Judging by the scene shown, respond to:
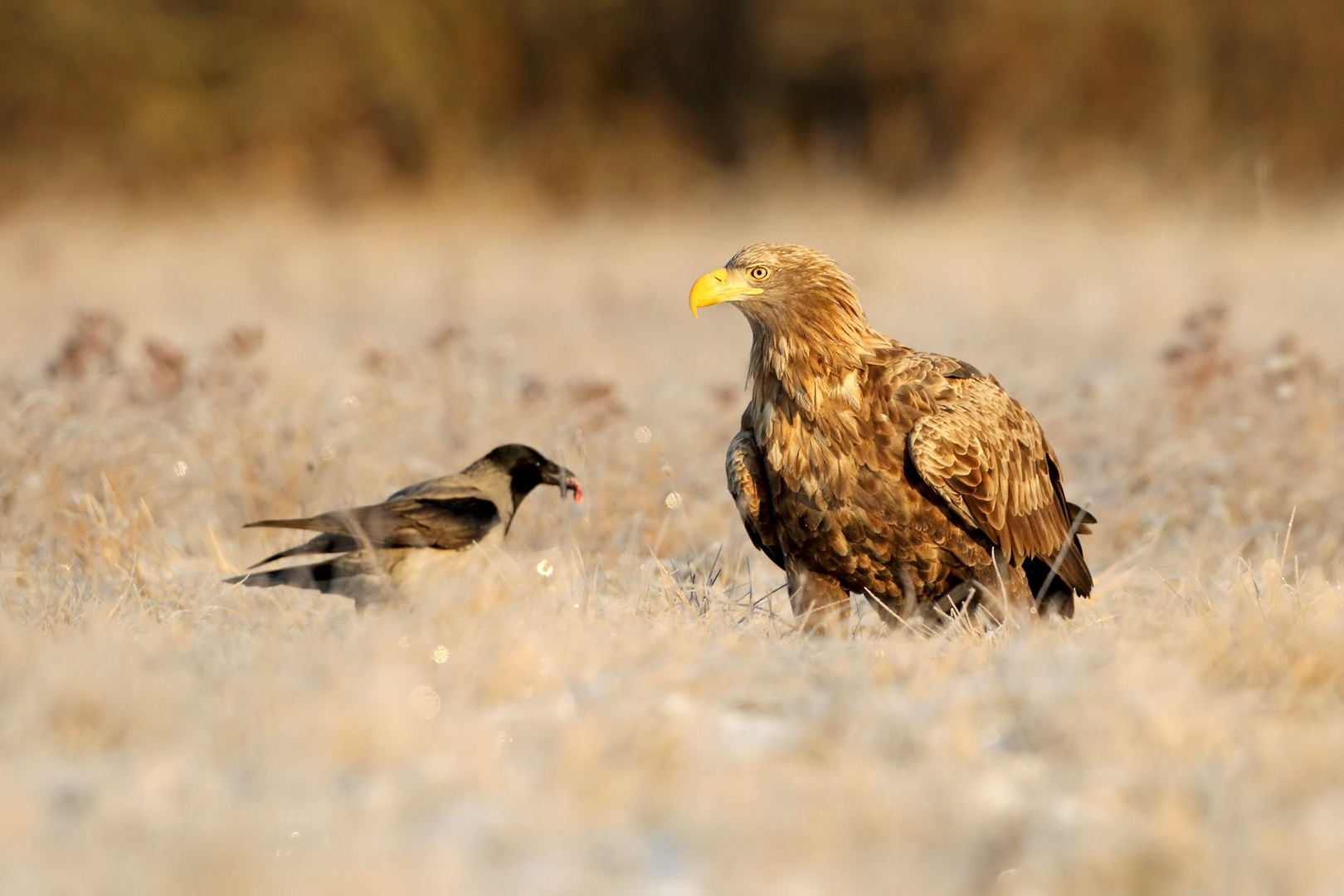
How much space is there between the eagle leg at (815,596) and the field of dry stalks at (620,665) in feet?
0.44

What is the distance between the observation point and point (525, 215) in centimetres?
1781

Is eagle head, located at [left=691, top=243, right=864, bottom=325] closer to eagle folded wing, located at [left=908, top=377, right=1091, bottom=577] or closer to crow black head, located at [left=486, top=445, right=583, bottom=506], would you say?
eagle folded wing, located at [left=908, top=377, right=1091, bottom=577]

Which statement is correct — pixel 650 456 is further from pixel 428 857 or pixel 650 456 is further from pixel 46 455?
pixel 428 857

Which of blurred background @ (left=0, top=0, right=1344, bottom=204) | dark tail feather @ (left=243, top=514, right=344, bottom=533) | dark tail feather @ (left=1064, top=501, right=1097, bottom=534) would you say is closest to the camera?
dark tail feather @ (left=243, top=514, right=344, bottom=533)

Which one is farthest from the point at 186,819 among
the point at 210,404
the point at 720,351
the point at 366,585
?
the point at 720,351

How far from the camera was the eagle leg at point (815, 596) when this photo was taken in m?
4.49

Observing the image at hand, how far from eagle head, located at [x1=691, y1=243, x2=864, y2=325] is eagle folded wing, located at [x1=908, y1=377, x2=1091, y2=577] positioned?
47 centimetres

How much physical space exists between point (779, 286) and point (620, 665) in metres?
1.72

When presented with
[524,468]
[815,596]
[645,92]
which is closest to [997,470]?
[815,596]

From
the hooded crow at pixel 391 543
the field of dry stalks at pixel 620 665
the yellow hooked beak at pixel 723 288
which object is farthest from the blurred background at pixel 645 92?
the hooded crow at pixel 391 543

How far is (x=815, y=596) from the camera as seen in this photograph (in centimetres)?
456

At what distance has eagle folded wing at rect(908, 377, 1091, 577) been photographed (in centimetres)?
439

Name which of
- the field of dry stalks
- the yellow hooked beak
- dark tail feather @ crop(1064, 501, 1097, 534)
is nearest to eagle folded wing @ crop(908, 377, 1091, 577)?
dark tail feather @ crop(1064, 501, 1097, 534)

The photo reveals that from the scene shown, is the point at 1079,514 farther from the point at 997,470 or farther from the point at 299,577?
the point at 299,577
